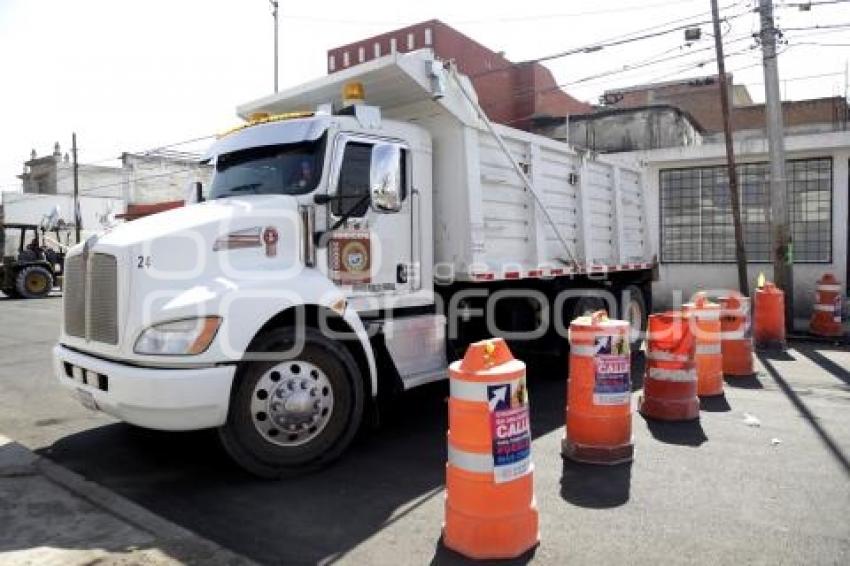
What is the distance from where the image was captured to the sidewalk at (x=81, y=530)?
373cm

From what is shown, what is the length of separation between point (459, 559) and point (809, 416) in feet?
14.9

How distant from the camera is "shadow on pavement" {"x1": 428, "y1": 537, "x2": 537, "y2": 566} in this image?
3646mm

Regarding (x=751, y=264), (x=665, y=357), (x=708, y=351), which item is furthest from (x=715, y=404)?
(x=751, y=264)

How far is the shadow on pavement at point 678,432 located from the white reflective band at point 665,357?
57 centimetres

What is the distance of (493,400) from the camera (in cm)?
372

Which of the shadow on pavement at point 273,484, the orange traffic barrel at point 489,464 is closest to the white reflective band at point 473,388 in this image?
the orange traffic barrel at point 489,464

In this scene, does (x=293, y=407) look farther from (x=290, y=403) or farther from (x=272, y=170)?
(x=272, y=170)

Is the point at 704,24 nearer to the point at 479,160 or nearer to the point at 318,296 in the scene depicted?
the point at 479,160

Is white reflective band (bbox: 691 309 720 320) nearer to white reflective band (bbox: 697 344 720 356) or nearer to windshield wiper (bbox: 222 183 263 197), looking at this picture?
white reflective band (bbox: 697 344 720 356)

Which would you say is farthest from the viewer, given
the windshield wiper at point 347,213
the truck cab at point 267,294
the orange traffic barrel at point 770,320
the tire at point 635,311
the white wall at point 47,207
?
the white wall at point 47,207

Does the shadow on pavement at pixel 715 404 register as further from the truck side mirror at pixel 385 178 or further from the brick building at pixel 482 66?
the brick building at pixel 482 66

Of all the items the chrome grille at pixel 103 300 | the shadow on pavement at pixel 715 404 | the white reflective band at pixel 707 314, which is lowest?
the shadow on pavement at pixel 715 404

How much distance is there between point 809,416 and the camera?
21.8ft

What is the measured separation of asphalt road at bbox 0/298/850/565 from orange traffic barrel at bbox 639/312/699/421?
0.17m
